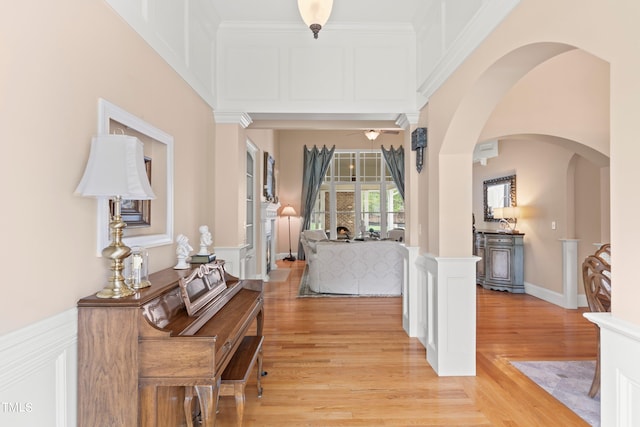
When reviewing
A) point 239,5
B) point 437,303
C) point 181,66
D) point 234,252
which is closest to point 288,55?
point 239,5

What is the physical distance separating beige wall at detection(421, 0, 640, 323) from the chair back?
0.85 m

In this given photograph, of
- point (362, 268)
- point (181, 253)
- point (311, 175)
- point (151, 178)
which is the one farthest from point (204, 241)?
point (311, 175)

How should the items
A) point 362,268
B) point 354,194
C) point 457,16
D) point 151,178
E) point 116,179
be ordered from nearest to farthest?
1. point 116,179
2. point 151,178
3. point 457,16
4. point 362,268
5. point 354,194

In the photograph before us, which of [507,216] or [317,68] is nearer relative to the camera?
[317,68]

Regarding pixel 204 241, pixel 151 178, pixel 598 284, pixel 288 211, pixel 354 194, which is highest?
pixel 354 194

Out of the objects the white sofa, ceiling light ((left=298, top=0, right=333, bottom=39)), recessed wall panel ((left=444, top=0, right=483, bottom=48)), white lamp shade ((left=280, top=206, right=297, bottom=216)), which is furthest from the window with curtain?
ceiling light ((left=298, top=0, right=333, bottom=39))

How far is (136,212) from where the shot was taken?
6.81 feet

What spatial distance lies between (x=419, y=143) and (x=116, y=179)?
108 inches

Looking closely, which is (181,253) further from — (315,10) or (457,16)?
(457,16)

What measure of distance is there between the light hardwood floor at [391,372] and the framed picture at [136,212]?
139 centimetres

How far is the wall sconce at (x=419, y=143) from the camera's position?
11.1 feet

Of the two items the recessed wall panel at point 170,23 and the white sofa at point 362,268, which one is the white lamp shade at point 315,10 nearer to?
the recessed wall panel at point 170,23

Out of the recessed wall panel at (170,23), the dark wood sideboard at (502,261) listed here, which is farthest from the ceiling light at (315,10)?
the dark wood sideboard at (502,261)

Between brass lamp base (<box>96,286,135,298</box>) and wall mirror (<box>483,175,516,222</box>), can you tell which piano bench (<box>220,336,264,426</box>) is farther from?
wall mirror (<box>483,175,516,222</box>)
